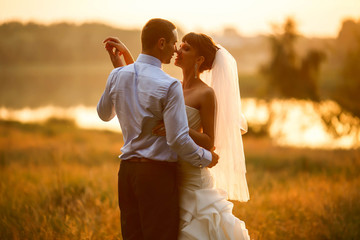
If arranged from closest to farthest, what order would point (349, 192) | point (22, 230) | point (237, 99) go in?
point (237, 99) → point (22, 230) → point (349, 192)

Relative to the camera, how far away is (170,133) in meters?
2.69

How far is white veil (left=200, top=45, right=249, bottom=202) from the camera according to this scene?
11.5 feet

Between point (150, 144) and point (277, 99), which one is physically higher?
point (150, 144)

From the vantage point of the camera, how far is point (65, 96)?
4575 cm

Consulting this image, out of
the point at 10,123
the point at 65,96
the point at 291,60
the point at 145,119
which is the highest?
the point at 145,119

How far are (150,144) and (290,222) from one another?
2974 millimetres

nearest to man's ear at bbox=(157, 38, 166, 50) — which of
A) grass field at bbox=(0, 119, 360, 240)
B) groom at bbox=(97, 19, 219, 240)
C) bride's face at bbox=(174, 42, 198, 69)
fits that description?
groom at bbox=(97, 19, 219, 240)

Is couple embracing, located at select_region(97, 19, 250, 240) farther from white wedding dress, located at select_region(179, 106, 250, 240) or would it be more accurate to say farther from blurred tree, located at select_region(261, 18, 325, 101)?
blurred tree, located at select_region(261, 18, 325, 101)

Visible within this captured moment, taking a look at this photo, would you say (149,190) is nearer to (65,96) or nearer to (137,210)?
(137,210)

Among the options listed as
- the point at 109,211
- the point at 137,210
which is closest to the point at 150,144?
the point at 137,210

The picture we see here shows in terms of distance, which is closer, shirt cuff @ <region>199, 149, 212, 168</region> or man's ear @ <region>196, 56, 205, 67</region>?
shirt cuff @ <region>199, 149, 212, 168</region>

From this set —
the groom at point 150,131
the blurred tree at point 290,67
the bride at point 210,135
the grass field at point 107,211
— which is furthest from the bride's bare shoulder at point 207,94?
the blurred tree at point 290,67

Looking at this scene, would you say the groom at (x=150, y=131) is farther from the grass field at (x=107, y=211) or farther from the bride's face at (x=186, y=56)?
the grass field at (x=107, y=211)

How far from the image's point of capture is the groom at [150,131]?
271 centimetres
